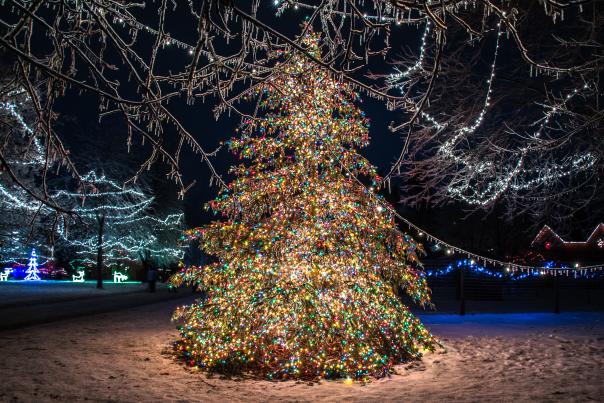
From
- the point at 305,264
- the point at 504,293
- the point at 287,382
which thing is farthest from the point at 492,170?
the point at 504,293

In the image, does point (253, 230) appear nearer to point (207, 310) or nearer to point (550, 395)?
point (207, 310)

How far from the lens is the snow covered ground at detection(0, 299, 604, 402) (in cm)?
546

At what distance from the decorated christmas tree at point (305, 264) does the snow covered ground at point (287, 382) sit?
44cm

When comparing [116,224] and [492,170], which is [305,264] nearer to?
[492,170]

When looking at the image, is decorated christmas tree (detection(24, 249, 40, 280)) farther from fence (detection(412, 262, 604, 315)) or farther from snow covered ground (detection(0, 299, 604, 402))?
fence (detection(412, 262, 604, 315))

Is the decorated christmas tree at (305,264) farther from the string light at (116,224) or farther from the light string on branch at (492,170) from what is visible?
the string light at (116,224)

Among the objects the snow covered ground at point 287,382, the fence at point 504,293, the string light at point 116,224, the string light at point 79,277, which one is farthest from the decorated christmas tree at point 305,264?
the string light at point 79,277

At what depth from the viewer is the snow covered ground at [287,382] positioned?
17.9ft

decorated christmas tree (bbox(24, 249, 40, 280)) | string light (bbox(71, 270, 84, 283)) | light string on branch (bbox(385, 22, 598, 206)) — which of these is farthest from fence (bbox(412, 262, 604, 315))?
decorated christmas tree (bbox(24, 249, 40, 280))

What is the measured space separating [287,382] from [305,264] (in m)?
1.62

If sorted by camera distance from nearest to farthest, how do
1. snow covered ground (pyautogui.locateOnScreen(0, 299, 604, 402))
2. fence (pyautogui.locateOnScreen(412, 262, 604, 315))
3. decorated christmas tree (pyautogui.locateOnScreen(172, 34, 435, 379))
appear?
1. snow covered ground (pyautogui.locateOnScreen(0, 299, 604, 402))
2. decorated christmas tree (pyautogui.locateOnScreen(172, 34, 435, 379))
3. fence (pyautogui.locateOnScreen(412, 262, 604, 315))

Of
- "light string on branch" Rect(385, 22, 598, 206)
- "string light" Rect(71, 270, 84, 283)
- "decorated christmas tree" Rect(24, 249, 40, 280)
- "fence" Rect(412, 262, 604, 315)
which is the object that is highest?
"light string on branch" Rect(385, 22, 598, 206)

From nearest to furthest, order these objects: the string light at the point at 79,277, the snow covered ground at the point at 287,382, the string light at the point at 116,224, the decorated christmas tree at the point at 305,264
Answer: the snow covered ground at the point at 287,382
the decorated christmas tree at the point at 305,264
the string light at the point at 116,224
the string light at the point at 79,277

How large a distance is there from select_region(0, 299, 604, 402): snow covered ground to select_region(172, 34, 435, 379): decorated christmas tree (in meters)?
0.44
